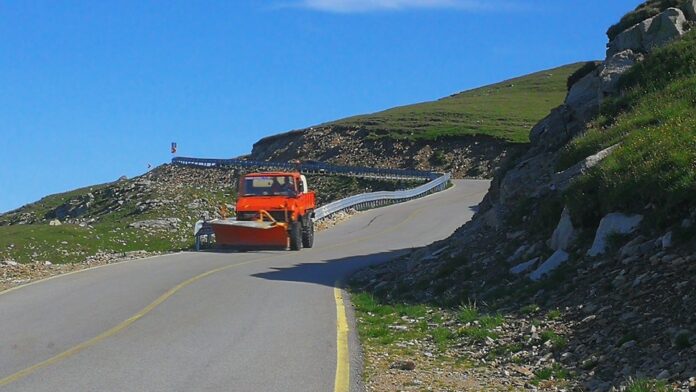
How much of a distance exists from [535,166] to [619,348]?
9.72 m

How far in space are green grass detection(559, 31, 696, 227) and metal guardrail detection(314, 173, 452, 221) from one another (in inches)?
934

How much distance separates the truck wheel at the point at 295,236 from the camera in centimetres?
2855

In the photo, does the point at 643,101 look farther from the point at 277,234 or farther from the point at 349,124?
the point at 349,124

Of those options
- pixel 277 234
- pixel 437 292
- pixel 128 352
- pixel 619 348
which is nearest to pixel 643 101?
pixel 437 292

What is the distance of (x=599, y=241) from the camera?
1227cm

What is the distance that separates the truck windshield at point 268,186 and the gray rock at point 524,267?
15.9 m

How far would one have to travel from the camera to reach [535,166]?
18359mm

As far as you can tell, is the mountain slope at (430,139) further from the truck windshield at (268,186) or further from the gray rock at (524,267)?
the gray rock at (524,267)

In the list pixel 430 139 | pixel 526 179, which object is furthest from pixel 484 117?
pixel 526 179

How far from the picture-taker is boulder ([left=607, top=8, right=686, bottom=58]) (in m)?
21.0

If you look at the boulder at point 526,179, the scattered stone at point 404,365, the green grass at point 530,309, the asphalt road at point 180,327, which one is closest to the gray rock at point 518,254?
the boulder at point 526,179

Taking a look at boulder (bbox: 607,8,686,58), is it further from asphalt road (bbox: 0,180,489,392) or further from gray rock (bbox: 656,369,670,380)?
gray rock (bbox: 656,369,670,380)

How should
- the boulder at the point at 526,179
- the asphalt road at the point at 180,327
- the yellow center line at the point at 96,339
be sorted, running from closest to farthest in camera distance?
1. the asphalt road at the point at 180,327
2. the yellow center line at the point at 96,339
3. the boulder at the point at 526,179

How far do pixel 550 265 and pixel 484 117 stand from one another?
3296 inches
